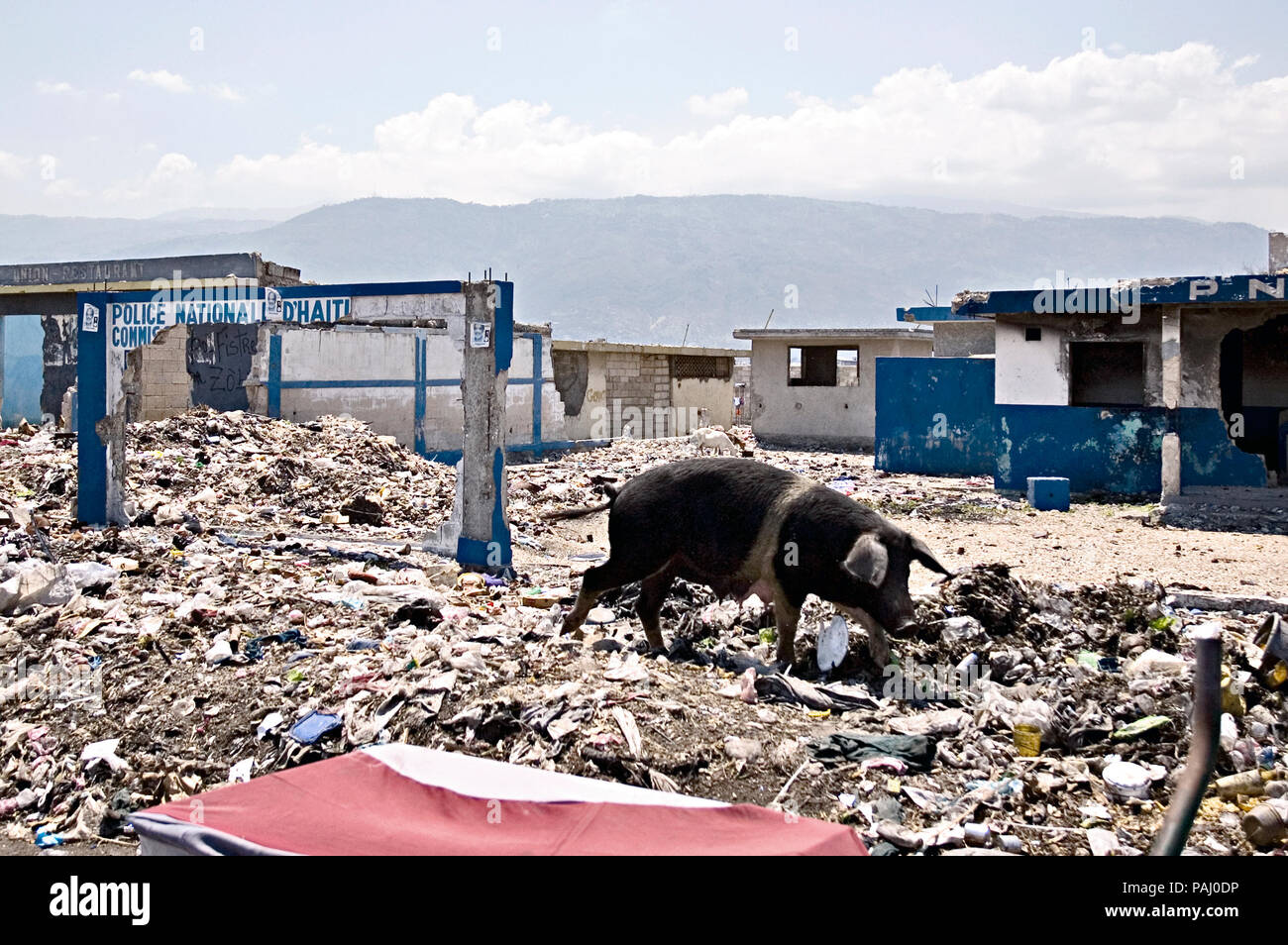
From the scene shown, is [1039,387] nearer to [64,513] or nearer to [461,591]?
[461,591]

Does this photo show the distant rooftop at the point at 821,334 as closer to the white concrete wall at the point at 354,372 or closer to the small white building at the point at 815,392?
the small white building at the point at 815,392

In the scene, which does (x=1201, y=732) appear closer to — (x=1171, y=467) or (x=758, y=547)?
(x=758, y=547)

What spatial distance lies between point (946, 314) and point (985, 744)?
21.7m

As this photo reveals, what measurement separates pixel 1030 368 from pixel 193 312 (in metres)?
11.5

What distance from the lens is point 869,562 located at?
20.2ft

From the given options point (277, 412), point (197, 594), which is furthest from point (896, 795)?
point (277, 412)

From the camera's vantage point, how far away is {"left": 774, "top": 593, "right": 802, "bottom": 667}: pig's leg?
654 cm

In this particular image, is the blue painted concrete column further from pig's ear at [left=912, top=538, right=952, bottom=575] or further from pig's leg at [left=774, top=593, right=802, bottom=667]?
pig's ear at [left=912, top=538, right=952, bottom=575]

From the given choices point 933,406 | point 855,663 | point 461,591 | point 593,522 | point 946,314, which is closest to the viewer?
point 855,663

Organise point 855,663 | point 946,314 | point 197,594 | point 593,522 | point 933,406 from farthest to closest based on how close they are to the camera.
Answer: point 946,314
point 933,406
point 593,522
point 197,594
point 855,663

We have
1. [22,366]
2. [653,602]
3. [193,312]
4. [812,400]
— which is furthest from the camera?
[812,400]

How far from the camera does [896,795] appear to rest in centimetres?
464

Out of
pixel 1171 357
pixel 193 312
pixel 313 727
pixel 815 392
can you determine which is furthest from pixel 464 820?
pixel 815 392

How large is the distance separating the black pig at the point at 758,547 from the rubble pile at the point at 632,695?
1.20ft
